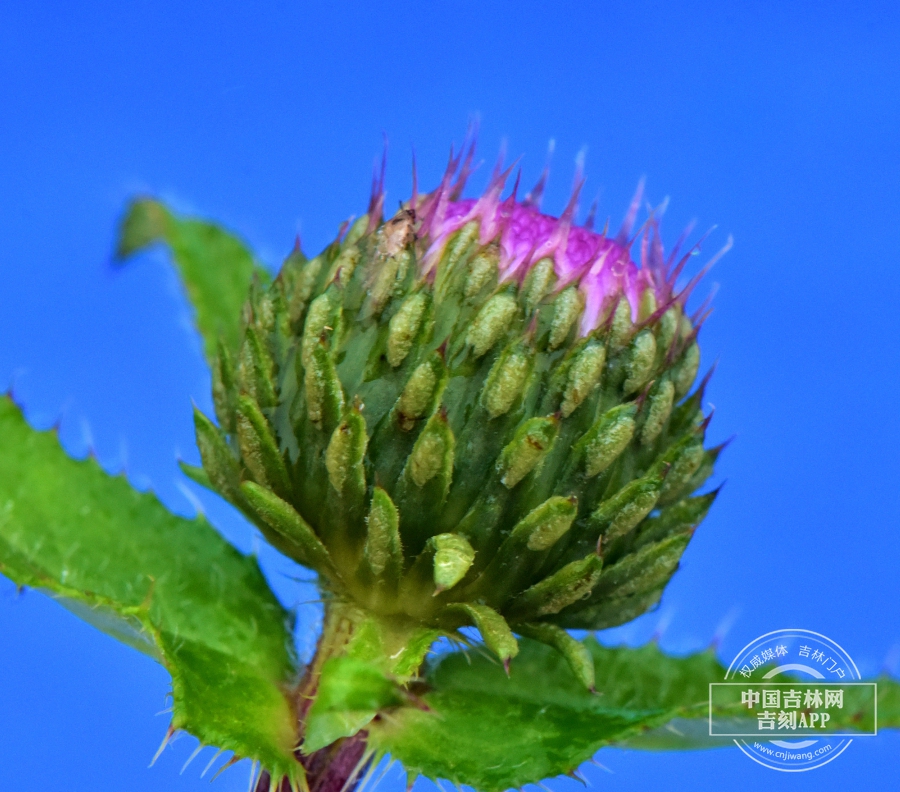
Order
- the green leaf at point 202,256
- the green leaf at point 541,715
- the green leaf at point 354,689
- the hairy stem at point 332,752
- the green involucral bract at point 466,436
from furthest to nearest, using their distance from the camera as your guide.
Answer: the green leaf at point 202,256
the hairy stem at point 332,752
the green leaf at point 541,715
the green involucral bract at point 466,436
the green leaf at point 354,689

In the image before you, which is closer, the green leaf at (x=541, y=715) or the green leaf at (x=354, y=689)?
the green leaf at (x=354, y=689)

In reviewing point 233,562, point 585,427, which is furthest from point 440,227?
point 233,562

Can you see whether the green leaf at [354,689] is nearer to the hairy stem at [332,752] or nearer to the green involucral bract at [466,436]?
the green involucral bract at [466,436]

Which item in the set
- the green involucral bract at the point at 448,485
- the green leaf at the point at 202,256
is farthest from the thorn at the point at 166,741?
the green leaf at the point at 202,256

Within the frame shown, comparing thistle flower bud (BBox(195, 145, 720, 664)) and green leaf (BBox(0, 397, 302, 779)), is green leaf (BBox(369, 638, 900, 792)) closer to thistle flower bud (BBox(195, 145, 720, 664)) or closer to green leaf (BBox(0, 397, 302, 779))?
thistle flower bud (BBox(195, 145, 720, 664))

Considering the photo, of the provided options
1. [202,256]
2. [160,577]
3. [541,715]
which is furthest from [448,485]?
[202,256]

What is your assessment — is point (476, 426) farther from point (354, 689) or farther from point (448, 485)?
point (354, 689)
